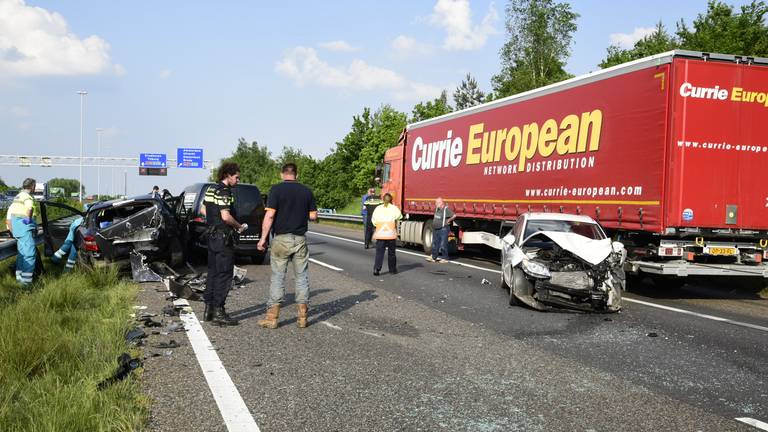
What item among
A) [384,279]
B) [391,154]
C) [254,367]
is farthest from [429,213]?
[254,367]

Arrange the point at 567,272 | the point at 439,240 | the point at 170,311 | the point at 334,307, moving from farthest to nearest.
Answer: the point at 439,240, the point at 334,307, the point at 567,272, the point at 170,311

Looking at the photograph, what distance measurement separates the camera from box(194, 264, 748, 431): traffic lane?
4.15m

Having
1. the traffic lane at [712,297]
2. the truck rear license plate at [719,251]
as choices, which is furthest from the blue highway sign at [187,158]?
the truck rear license plate at [719,251]

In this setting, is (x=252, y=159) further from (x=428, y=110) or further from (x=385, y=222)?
(x=385, y=222)

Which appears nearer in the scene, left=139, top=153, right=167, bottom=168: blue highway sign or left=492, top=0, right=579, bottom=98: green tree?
left=492, top=0, right=579, bottom=98: green tree

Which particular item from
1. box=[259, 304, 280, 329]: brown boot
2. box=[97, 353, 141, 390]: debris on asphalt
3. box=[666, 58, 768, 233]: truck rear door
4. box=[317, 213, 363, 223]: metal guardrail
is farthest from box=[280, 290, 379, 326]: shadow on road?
box=[317, 213, 363, 223]: metal guardrail

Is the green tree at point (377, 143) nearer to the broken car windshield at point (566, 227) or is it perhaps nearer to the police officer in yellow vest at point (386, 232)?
the police officer in yellow vest at point (386, 232)

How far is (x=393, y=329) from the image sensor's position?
23.7ft

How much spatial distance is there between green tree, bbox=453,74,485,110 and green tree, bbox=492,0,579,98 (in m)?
31.0

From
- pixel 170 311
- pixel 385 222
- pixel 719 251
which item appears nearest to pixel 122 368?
pixel 170 311

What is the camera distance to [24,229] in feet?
32.4

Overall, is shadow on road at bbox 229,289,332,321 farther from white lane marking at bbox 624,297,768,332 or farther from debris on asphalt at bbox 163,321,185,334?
white lane marking at bbox 624,297,768,332

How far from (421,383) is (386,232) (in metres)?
7.93

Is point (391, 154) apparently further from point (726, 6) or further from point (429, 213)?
point (726, 6)
